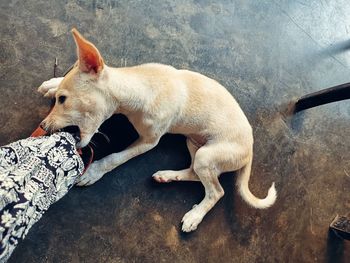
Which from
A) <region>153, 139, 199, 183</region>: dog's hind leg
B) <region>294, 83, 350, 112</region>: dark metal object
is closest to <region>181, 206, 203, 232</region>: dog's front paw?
<region>153, 139, 199, 183</region>: dog's hind leg

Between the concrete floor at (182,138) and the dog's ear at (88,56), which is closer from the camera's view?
the dog's ear at (88,56)

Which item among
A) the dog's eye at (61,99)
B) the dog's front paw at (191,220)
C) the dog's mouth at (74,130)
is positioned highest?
the dog's eye at (61,99)

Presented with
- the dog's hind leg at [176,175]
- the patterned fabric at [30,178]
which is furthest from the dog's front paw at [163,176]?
the patterned fabric at [30,178]

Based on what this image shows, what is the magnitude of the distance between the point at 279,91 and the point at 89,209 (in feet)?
5.73

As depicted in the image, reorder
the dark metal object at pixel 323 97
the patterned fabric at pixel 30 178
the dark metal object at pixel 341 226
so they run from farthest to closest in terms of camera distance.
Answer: the dark metal object at pixel 341 226 → the dark metal object at pixel 323 97 → the patterned fabric at pixel 30 178

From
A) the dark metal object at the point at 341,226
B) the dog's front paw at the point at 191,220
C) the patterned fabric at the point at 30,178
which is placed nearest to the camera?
the patterned fabric at the point at 30,178

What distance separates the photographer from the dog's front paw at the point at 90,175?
2.73m

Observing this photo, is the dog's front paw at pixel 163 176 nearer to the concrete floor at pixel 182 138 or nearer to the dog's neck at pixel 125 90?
the concrete floor at pixel 182 138

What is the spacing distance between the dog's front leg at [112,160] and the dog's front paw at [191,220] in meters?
0.53

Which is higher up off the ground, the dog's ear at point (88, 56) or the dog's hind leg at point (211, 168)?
the dog's ear at point (88, 56)

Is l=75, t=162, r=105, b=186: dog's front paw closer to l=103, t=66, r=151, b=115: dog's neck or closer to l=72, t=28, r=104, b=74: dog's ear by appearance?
l=103, t=66, r=151, b=115: dog's neck

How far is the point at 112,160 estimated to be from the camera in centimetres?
277

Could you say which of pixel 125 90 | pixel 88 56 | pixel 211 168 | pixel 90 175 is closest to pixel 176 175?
pixel 211 168

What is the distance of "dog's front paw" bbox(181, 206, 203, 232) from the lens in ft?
9.48
